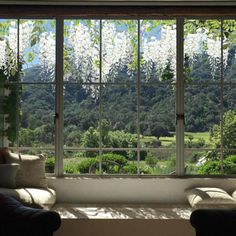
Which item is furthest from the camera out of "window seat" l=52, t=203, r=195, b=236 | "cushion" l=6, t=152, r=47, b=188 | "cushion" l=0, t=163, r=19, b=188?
"cushion" l=6, t=152, r=47, b=188

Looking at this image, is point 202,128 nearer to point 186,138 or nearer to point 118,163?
point 186,138

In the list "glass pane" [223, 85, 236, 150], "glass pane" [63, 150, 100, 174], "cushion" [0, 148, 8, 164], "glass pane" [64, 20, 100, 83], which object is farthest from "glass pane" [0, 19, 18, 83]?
"glass pane" [223, 85, 236, 150]

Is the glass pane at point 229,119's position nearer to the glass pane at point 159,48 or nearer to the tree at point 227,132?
the tree at point 227,132

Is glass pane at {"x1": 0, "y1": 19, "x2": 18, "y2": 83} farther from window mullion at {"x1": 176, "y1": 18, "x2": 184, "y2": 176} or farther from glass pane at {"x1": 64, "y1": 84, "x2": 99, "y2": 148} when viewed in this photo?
window mullion at {"x1": 176, "y1": 18, "x2": 184, "y2": 176}

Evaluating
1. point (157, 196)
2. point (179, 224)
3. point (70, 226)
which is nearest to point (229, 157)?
point (157, 196)

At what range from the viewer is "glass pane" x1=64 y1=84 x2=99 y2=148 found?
6074mm

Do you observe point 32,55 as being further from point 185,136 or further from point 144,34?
point 185,136

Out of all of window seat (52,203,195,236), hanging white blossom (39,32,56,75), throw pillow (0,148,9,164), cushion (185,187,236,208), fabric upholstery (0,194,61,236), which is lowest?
window seat (52,203,195,236)

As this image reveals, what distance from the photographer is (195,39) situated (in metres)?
6.07

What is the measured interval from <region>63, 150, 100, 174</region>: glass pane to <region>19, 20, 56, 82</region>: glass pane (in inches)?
41.0

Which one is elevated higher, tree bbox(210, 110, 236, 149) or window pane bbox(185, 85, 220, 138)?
window pane bbox(185, 85, 220, 138)

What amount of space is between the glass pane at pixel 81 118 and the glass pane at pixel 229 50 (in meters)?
1.73

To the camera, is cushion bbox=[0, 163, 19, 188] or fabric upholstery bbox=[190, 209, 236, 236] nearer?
fabric upholstery bbox=[190, 209, 236, 236]

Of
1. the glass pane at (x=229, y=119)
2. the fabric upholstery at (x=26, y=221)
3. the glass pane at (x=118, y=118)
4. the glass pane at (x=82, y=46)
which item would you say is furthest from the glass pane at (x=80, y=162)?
the fabric upholstery at (x=26, y=221)
